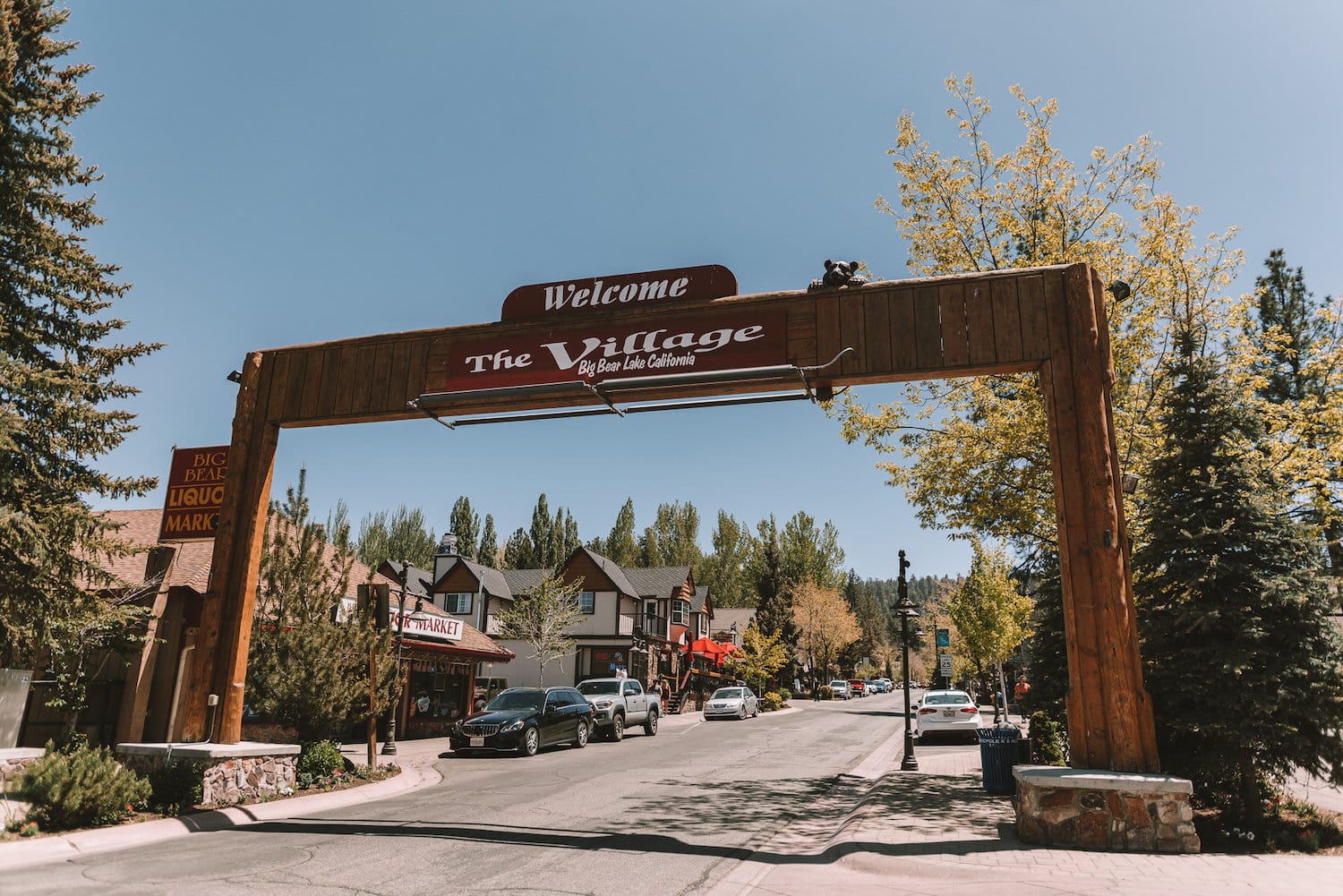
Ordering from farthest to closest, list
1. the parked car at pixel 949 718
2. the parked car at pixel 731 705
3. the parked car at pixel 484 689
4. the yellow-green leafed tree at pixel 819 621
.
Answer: the yellow-green leafed tree at pixel 819 621 → the parked car at pixel 731 705 → the parked car at pixel 484 689 → the parked car at pixel 949 718

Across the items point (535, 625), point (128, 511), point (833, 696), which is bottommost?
point (833, 696)

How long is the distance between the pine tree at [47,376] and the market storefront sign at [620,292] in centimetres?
689

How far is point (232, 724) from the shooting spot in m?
10.9

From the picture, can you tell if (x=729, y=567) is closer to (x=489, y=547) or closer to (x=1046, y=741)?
(x=489, y=547)

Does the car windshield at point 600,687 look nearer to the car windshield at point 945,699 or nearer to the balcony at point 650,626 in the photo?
the car windshield at point 945,699

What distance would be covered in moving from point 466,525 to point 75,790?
6471cm

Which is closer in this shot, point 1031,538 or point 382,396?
point 382,396

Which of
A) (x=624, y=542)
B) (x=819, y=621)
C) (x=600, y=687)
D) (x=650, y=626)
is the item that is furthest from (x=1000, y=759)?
(x=624, y=542)

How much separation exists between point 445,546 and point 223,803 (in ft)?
106

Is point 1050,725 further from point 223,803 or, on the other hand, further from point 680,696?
point 680,696

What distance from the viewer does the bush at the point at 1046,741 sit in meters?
13.3

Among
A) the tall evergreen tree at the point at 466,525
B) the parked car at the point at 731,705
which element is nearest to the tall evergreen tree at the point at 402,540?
the tall evergreen tree at the point at 466,525

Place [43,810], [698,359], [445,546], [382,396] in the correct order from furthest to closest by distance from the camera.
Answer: [445,546], [382,396], [698,359], [43,810]

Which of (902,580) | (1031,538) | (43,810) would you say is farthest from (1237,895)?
(902,580)
